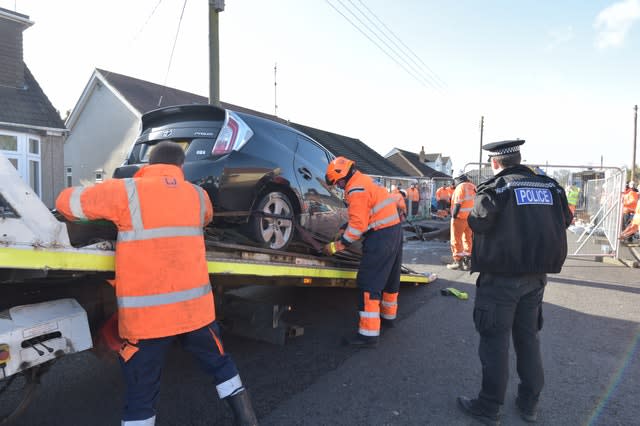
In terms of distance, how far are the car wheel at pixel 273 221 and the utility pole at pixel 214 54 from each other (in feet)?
15.6

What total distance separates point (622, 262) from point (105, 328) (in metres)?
10.1

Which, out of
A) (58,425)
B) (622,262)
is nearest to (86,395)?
(58,425)

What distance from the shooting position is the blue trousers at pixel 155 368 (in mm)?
2154

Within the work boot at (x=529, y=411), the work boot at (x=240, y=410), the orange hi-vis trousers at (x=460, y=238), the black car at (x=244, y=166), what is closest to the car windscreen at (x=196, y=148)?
the black car at (x=244, y=166)

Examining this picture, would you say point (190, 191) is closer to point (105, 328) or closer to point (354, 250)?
point (105, 328)

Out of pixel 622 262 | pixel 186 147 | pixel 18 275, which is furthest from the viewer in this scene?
pixel 622 262

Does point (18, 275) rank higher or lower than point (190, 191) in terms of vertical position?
lower

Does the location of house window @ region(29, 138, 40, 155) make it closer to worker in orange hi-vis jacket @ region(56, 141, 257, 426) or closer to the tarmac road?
the tarmac road

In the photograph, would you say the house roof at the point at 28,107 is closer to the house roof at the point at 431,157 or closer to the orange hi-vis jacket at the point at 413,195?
the orange hi-vis jacket at the point at 413,195

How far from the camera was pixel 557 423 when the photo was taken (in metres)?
2.80

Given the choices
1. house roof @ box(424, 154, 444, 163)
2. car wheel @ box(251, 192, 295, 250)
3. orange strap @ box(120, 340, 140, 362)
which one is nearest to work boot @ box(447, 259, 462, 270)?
car wheel @ box(251, 192, 295, 250)

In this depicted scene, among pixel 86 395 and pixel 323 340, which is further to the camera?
pixel 323 340

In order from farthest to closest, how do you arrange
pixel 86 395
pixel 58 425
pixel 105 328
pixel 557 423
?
pixel 86 395 → pixel 557 423 → pixel 58 425 → pixel 105 328

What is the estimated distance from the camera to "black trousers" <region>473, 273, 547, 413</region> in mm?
2715
